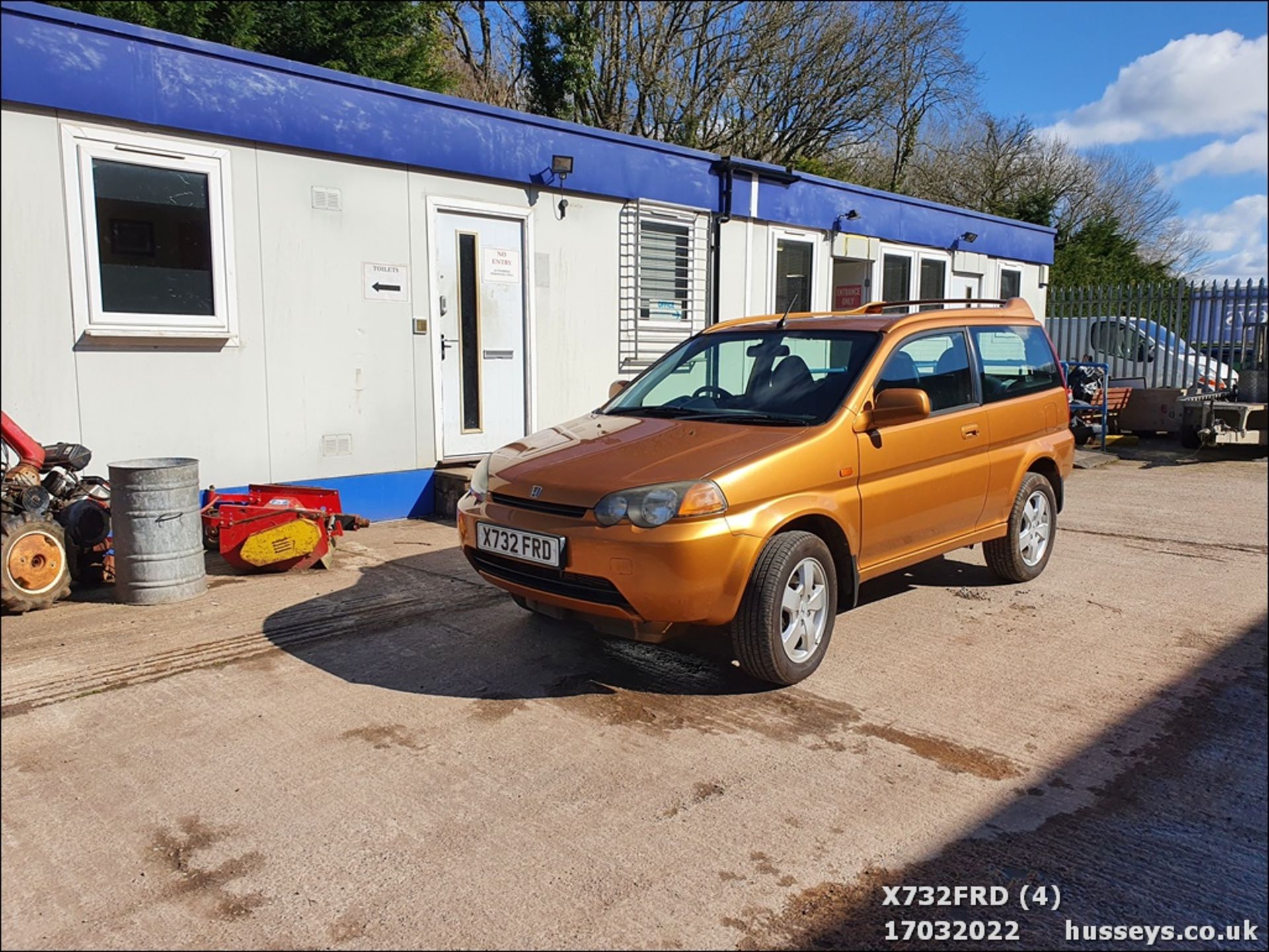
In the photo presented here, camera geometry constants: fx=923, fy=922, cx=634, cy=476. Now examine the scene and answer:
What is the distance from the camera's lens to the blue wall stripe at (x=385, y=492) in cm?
779

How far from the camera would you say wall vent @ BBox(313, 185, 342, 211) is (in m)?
7.43

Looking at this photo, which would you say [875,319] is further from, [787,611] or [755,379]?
[787,611]

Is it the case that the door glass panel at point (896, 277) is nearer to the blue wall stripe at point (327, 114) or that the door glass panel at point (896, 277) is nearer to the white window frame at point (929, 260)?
the white window frame at point (929, 260)

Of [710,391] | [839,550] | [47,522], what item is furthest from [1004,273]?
[47,522]

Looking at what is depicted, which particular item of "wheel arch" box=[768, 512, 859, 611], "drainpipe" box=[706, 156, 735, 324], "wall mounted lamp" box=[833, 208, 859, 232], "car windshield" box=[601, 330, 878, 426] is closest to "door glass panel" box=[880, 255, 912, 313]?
"wall mounted lamp" box=[833, 208, 859, 232]

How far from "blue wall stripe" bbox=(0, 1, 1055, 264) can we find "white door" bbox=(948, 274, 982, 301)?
15.5 feet

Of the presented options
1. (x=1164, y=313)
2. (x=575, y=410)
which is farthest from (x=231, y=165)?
(x=1164, y=313)

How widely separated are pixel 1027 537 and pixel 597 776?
12.9 ft

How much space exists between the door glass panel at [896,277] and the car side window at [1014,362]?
7.13 m

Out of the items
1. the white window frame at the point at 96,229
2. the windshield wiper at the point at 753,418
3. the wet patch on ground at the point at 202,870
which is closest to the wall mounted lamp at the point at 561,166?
the white window frame at the point at 96,229

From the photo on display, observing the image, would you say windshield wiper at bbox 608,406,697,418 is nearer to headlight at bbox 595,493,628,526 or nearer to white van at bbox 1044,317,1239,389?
A: headlight at bbox 595,493,628,526

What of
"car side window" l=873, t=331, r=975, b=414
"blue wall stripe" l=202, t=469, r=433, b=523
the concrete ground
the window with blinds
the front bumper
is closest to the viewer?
the concrete ground

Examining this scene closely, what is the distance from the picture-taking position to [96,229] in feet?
20.7

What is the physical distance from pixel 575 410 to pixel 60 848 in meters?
7.28
